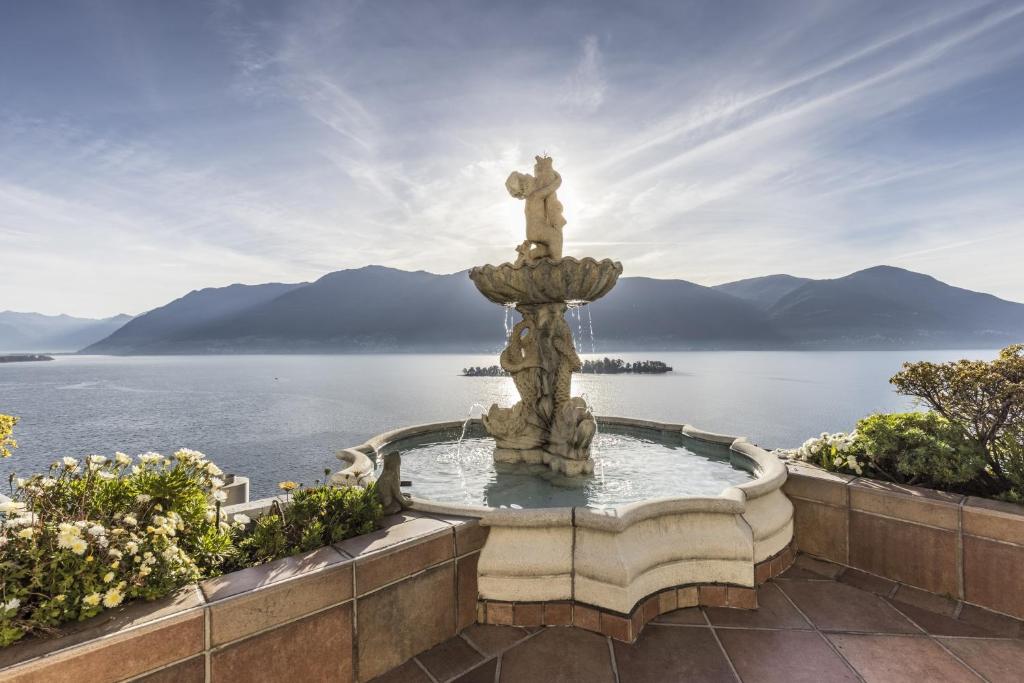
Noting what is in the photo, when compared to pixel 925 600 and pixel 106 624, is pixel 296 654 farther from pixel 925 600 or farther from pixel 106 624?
pixel 925 600

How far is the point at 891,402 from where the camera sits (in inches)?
2393

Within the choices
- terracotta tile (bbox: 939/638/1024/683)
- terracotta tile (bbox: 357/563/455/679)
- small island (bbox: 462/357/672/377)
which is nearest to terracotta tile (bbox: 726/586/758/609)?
Result: terracotta tile (bbox: 939/638/1024/683)

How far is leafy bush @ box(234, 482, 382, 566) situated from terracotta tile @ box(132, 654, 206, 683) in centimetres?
85

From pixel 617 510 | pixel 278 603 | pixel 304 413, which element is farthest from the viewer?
pixel 304 413

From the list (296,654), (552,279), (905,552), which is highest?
(552,279)

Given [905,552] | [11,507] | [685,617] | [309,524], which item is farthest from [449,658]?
[905,552]

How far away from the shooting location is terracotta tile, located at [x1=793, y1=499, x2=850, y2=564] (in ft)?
18.8

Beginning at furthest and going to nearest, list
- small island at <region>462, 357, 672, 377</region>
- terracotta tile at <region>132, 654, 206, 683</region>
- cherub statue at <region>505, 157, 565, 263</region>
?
1. small island at <region>462, 357, 672, 377</region>
2. cherub statue at <region>505, 157, 565, 263</region>
3. terracotta tile at <region>132, 654, 206, 683</region>

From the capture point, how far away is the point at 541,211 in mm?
8914

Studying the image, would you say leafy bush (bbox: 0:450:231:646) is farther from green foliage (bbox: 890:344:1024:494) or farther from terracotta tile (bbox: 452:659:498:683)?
green foliage (bbox: 890:344:1024:494)

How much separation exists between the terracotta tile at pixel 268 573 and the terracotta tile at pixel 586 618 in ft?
7.42

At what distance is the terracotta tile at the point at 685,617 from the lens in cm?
455

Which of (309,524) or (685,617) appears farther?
(685,617)

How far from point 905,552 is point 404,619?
18.2 ft
